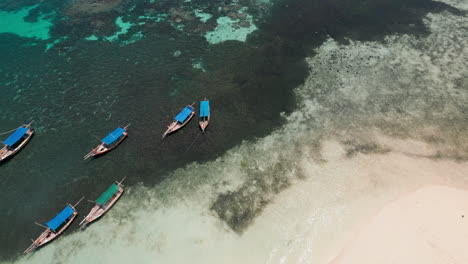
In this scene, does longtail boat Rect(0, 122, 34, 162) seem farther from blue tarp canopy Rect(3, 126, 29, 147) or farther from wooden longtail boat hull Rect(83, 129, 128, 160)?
wooden longtail boat hull Rect(83, 129, 128, 160)

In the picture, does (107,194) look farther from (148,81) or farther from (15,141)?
(148,81)

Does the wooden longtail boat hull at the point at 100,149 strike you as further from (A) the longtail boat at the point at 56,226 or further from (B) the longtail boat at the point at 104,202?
(A) the longtail boat at the point at 56,226

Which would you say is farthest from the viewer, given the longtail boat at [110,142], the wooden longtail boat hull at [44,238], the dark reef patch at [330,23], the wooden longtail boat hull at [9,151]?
the dark reef patch at [330,23]

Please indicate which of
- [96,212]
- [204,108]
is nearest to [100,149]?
[96,212]

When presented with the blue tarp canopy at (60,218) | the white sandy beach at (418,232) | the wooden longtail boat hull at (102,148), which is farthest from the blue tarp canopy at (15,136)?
the white sandy beach at (418,232)

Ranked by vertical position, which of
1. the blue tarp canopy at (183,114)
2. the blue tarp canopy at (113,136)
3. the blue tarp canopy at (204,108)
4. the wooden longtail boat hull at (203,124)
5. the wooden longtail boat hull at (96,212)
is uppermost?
the blue tarp canopy at (204,108)

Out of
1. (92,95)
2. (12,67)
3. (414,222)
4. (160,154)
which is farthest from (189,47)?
(414,222)

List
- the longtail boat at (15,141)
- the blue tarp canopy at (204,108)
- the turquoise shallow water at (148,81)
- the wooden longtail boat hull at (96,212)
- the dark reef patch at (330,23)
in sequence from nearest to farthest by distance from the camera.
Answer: the wooden longtail boat hull at (96,212), the turquoise shallow water at (148,81), the longtail boat at (15,141), the blue tarp canopy at (204,108), the dark reef patch at (330,23)
